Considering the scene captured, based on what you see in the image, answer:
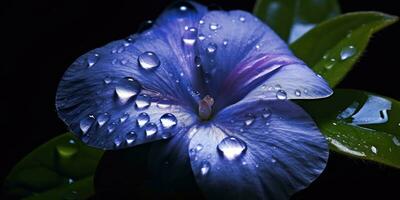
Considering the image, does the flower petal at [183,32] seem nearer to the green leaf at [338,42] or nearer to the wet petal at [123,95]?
the wet petal at [123,95]

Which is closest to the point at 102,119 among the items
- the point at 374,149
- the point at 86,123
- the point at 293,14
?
the point at 86,123

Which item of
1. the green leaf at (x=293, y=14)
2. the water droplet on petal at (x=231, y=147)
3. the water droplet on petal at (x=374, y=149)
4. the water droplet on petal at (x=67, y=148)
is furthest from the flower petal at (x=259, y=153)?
the green leaf at (x=293, y=14)

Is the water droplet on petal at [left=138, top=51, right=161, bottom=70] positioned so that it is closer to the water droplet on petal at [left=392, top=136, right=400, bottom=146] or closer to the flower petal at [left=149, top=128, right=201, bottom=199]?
the flower petal at [left=149, top=128, right=201, bottom=199]

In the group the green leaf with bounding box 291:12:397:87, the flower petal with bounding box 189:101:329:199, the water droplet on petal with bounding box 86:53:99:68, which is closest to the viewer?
the flower petal with bounding box 189:101:329:199

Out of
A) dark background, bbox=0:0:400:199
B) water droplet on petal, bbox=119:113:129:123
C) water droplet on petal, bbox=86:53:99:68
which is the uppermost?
water droplet on petal, bbox=86:53:99:68

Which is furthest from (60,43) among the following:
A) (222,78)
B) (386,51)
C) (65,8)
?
(386,51)

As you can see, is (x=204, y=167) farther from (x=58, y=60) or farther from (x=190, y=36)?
(x=58, y=60)

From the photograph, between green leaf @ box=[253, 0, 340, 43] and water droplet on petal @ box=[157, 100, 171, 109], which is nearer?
water droplet on petal @ box=[157, 100, 171, 109]

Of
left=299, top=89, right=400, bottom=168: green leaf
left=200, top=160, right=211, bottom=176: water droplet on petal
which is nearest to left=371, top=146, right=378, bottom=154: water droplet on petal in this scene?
left=299, top=89, right=400, bottom=168: green leaf
